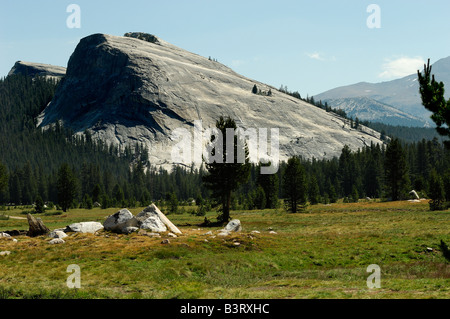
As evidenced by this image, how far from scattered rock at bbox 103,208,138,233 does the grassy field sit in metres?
1.57

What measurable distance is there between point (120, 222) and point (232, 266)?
49.2ft

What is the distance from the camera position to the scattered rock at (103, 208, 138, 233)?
1432 inches

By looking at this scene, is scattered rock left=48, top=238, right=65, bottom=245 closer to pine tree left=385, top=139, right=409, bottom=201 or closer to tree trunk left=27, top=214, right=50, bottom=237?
tree trunk left=27, top=214, right=50, bottom=237

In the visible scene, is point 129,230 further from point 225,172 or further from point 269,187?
point 269,187

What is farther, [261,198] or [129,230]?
[261,198]

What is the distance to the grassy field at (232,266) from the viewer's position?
17.4 metres

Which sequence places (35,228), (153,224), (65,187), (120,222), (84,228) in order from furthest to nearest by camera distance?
(65,187) → (84,228) → (35,228) → (153,224) → (120,222)

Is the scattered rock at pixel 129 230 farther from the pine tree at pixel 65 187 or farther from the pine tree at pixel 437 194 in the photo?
the pine tree at pixel 65 187

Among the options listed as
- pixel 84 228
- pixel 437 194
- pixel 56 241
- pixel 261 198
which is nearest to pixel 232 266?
pixel 56 241

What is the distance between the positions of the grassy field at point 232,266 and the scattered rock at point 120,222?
1571 mm

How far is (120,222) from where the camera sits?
36.4m

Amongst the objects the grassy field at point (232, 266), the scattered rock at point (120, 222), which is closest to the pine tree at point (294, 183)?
the grassy field at point (232, 266)

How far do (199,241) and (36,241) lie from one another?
1373cm

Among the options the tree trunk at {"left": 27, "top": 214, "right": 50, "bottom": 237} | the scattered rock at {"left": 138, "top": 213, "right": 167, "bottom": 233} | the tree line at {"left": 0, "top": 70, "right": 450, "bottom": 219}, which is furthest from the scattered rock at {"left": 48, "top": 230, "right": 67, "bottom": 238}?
the tree line at {"left": 0, "top": 70, "right": 450, "bottom": 219}
